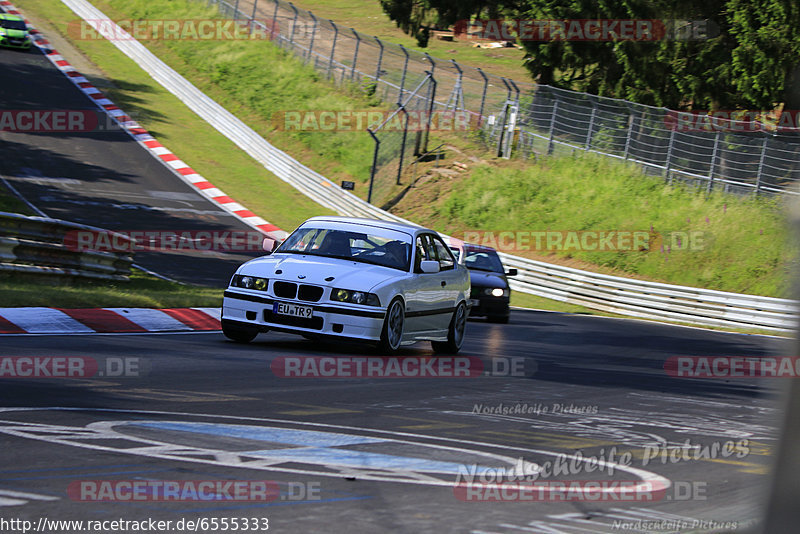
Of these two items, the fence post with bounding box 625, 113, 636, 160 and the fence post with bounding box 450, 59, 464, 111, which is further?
the fence post with bounding box 450, 59, 464, 111

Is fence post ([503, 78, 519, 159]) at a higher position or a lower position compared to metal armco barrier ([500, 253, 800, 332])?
higher

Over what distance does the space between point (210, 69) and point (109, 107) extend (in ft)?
26.0

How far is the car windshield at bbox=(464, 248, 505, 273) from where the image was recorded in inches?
811

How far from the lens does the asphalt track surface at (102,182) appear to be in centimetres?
2228

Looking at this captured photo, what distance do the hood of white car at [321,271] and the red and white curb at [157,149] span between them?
16.6 metres

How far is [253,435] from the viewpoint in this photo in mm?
5590

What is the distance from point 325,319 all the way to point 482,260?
10684 mm
